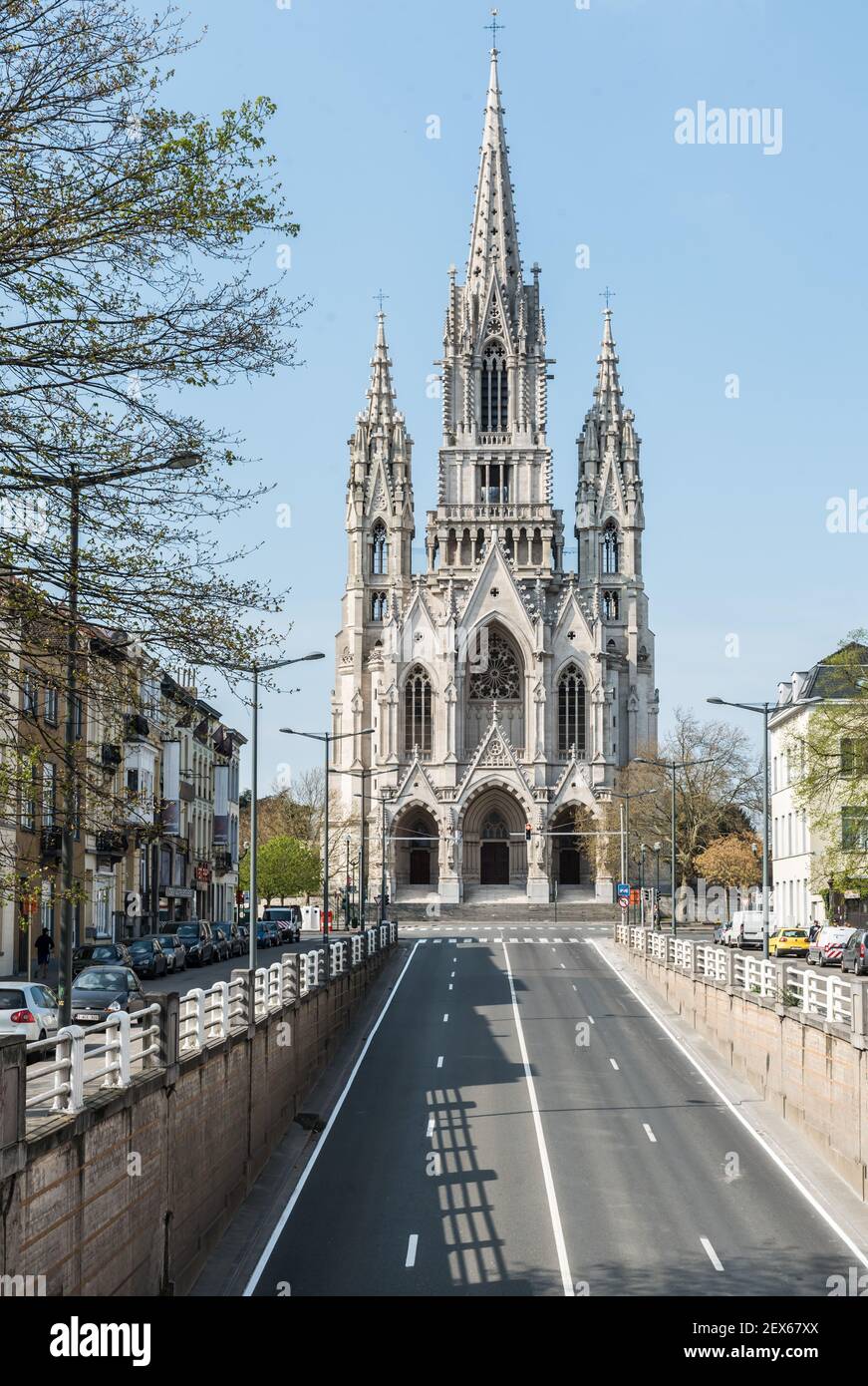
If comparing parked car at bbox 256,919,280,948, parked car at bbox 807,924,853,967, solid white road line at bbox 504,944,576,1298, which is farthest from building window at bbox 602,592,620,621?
solid white road line at bbox 504,944,576,1298

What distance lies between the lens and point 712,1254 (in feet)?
68.6

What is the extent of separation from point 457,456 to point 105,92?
312 feet

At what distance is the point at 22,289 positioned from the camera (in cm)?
1444

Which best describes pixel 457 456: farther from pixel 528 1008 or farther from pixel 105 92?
pixel 105 92

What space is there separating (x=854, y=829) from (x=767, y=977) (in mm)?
18010

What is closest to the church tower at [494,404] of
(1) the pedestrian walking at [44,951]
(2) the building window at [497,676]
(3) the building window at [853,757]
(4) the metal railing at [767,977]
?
(2) the building window at [497,676]

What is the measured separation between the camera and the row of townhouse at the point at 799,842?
64188 millimetres

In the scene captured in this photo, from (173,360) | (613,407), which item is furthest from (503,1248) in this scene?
(613,407)

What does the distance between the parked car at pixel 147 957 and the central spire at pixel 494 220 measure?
72.9m

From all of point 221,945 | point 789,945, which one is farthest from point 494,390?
point 789,945

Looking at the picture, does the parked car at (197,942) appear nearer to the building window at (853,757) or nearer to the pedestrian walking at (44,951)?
the pedestrian walking at (44,951)

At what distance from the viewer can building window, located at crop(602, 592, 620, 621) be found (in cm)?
11131

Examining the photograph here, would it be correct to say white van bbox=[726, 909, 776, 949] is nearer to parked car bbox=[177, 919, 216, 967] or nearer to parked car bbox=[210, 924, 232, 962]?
parked car bbox=[210, 924, 232, 962]

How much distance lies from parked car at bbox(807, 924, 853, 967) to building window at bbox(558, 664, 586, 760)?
4797 centimetres
